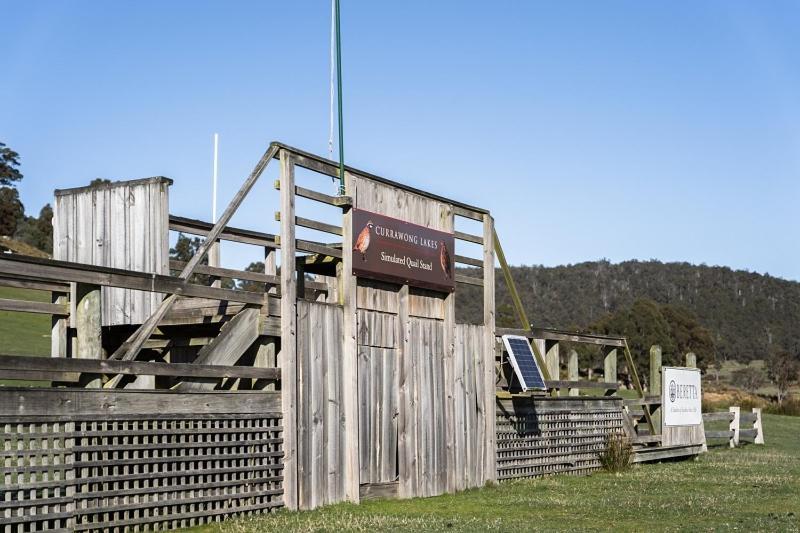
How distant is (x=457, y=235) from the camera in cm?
1652

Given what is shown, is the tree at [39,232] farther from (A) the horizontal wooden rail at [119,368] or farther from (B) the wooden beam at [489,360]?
(A) the horizontal wooden rail at [119,368]

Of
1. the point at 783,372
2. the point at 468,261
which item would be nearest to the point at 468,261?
the point at 468,261

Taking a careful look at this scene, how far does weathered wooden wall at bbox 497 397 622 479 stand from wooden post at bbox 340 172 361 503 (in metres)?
4.30

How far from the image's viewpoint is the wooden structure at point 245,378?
9.98 meters

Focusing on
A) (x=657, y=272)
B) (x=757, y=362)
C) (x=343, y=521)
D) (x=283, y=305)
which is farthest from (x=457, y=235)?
(x=657, y=272)

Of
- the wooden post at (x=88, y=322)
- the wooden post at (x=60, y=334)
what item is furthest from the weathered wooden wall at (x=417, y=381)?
the wooden post at (x=88, y=322)

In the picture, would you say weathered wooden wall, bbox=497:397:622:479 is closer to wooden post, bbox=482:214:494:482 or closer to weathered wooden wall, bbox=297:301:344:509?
wooden post, bbox=482:214:494:482

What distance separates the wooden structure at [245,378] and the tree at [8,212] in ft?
189

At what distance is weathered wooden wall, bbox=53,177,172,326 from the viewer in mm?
13781

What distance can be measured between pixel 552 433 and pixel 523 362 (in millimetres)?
2094

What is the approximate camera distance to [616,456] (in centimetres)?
1972

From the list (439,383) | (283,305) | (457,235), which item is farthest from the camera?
(457,235)

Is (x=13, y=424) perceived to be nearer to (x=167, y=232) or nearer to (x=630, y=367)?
(x=167, y=232)

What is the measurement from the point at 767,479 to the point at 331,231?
8.81 m
